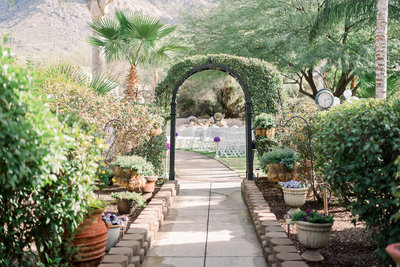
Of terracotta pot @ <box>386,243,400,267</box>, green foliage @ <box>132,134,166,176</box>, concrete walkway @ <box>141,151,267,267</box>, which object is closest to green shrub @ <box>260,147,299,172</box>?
concrete walkway @ <box>141,151,267,267</box>

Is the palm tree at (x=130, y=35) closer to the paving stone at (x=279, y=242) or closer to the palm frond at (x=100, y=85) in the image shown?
the palm frond at (x=100, y=85)

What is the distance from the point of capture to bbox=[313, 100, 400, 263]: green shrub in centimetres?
293

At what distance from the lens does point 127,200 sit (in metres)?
5.54

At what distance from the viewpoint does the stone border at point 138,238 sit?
3.42m

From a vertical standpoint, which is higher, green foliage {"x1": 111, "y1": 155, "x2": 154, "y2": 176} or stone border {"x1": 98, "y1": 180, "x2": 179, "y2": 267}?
green foliage {"x1": 111, "y1": 155, "x2": 154, "y2": 176}

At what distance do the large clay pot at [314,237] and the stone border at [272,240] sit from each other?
0.17 metres

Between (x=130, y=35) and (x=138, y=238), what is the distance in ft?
22.5

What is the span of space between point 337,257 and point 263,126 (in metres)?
3.71

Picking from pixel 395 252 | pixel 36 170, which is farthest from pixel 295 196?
pixel 36 170

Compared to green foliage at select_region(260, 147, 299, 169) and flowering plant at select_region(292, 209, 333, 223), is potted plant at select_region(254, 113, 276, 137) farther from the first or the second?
flowering plant at select_region(292, 209, 333, 223)

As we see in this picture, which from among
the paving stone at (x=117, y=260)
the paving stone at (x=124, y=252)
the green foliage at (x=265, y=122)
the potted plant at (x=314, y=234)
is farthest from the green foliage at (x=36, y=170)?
the green foliage at (x=265, y=122)

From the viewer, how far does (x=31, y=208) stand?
2895 mm

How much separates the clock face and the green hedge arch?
3.04ft

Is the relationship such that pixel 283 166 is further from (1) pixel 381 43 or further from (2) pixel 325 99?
(1) pixel 381 43
